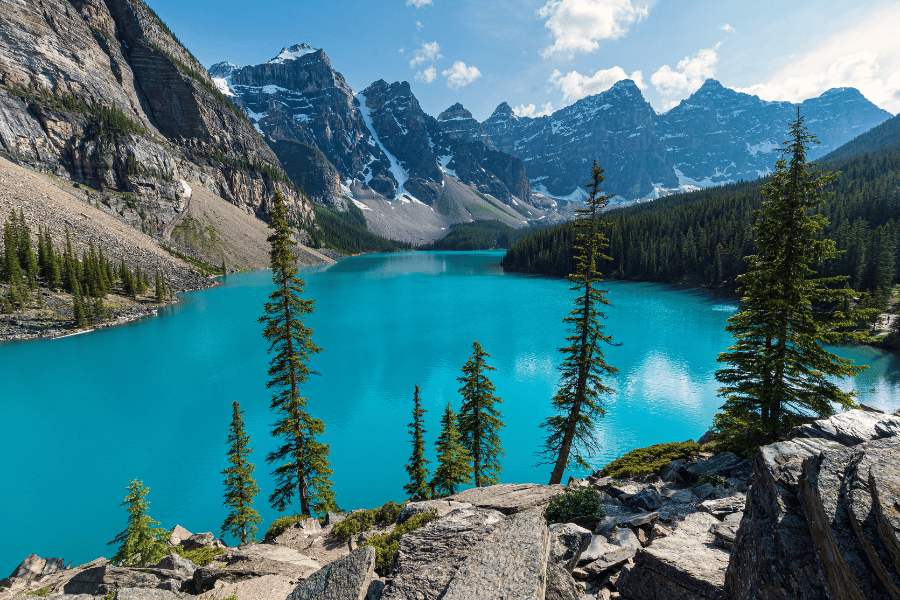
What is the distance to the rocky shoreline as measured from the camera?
459 centimetres

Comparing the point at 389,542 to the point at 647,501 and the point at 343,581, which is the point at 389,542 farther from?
the point at 647,501

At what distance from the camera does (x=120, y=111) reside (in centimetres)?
13050

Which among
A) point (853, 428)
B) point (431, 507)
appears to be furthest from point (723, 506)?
point (431, 507)

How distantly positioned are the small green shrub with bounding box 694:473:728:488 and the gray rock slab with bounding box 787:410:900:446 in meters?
2.67

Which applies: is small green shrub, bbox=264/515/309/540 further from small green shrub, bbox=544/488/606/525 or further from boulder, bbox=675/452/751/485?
boulder, bbox=675/452/751/485

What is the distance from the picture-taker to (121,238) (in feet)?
297

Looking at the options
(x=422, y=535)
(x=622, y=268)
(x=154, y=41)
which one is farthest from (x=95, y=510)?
(x=154, y=41)

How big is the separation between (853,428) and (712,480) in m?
4.58

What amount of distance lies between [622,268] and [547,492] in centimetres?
11803

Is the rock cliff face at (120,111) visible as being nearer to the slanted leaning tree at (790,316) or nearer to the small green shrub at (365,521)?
the small green shrub at (365,521)

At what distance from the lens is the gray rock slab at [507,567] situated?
619 centimetres

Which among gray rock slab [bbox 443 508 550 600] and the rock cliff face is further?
the rock cliff face

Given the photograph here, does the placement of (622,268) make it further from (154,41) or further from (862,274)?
(154,41)

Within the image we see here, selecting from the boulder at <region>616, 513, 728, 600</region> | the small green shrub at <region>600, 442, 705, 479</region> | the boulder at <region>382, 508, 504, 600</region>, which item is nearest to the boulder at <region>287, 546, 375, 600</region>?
the boulder at <region>382, 508, 504, 600</region>
